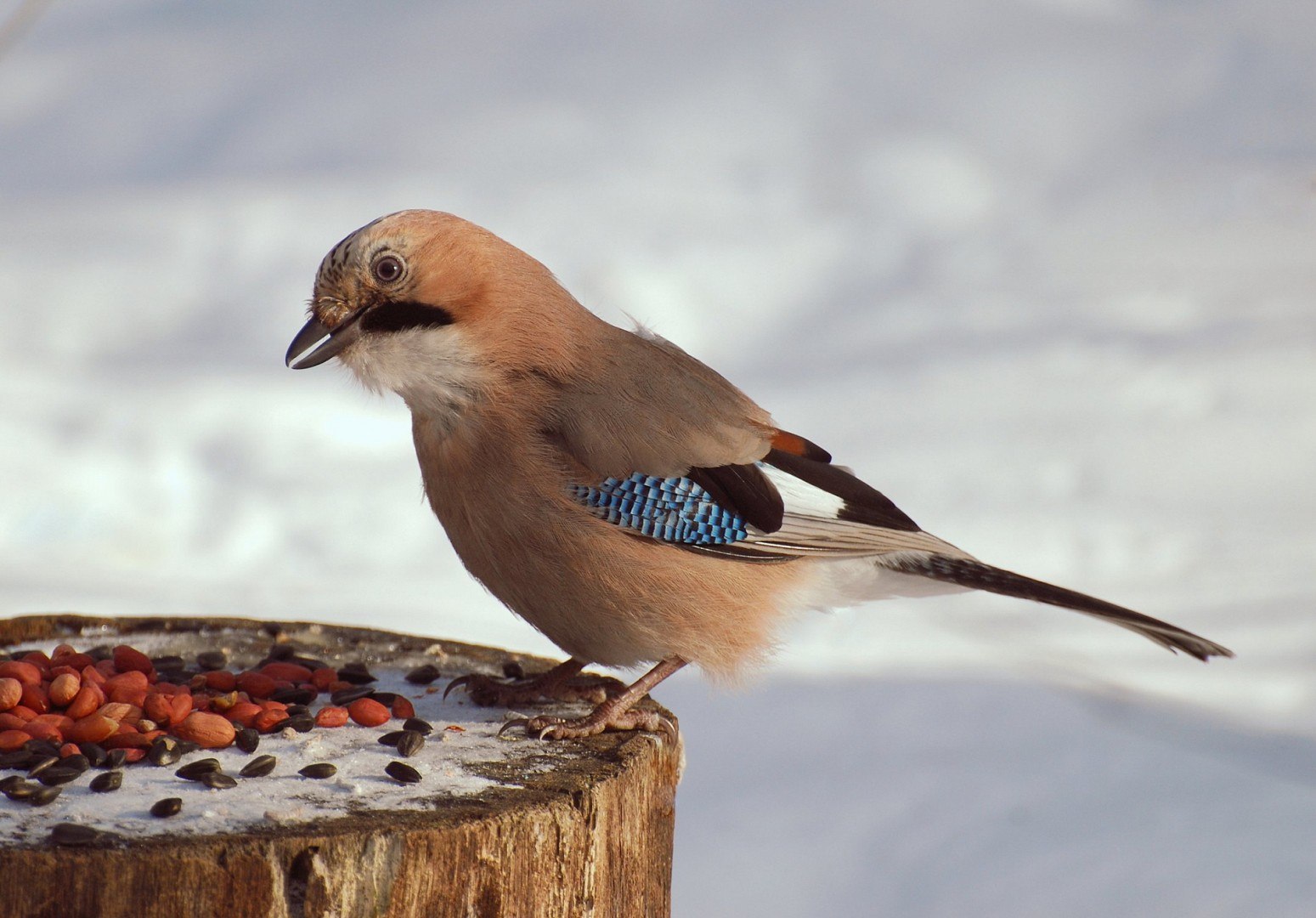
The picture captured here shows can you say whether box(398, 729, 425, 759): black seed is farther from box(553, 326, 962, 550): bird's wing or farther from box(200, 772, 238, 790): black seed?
box(553, 326, 962, 550): bird's wing

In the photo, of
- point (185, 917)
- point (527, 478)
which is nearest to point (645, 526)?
point (527, 478)

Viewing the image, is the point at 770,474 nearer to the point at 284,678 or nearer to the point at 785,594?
the point at 785,594

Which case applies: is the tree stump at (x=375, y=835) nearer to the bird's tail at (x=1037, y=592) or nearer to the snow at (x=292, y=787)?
the snow at (x=292, y=787)

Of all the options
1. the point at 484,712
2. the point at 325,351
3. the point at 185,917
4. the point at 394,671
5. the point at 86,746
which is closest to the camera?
the point at 185,917

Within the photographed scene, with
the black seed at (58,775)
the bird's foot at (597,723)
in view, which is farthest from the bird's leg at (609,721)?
the black seed at (58,775)

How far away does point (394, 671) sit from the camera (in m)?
4.01

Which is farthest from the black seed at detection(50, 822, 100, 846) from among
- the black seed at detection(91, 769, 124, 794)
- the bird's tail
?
the bird's tail

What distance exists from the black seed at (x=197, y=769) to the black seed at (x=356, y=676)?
2.72ft

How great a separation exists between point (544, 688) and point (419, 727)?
1.58 ft

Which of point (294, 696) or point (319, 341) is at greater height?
point (319, 341)

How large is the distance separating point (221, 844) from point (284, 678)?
44.5 inches

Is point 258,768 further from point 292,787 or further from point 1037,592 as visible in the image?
point 1037,592

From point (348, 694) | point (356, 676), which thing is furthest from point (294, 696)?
point (356, 676)

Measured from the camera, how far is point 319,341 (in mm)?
3461
